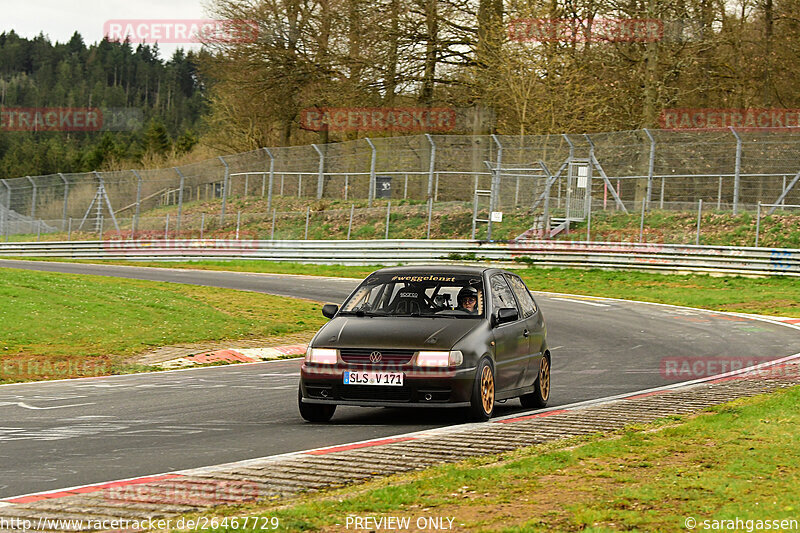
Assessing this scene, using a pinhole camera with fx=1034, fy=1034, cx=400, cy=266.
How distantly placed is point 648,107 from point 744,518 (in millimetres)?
35494

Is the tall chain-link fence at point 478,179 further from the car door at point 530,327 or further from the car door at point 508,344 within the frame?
the car door at point 508,344

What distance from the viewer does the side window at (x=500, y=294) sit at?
10.8 meters

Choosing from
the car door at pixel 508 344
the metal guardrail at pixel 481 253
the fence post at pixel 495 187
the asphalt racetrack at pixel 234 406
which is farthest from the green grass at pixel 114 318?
the fence post at pixel 495 187

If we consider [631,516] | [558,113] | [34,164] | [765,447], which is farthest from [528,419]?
[34,164]

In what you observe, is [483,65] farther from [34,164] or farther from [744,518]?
[34,164]

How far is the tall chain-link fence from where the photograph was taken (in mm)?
32500

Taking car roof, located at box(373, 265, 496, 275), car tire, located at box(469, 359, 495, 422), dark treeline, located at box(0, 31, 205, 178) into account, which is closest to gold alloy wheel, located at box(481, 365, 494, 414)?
car tire, located at box(469, 359, 495, 422)

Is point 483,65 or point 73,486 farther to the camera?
point 483,65

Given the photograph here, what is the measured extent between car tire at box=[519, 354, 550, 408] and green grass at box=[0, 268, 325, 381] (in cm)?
619

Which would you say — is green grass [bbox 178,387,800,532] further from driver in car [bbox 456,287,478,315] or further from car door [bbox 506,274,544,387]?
car door [bbox 506,274,544,387]

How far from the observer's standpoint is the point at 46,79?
192 m

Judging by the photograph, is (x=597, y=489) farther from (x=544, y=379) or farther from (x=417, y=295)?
(x=544, y=379)

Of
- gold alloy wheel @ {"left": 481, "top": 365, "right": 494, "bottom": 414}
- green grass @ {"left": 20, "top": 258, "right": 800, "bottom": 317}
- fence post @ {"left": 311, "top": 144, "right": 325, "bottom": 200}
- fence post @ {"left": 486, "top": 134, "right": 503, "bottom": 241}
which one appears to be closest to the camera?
gold alloy wheel @ {"left": 481, "top": 365, "right": 494, "bottom": 414}

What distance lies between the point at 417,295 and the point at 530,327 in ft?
4.94
